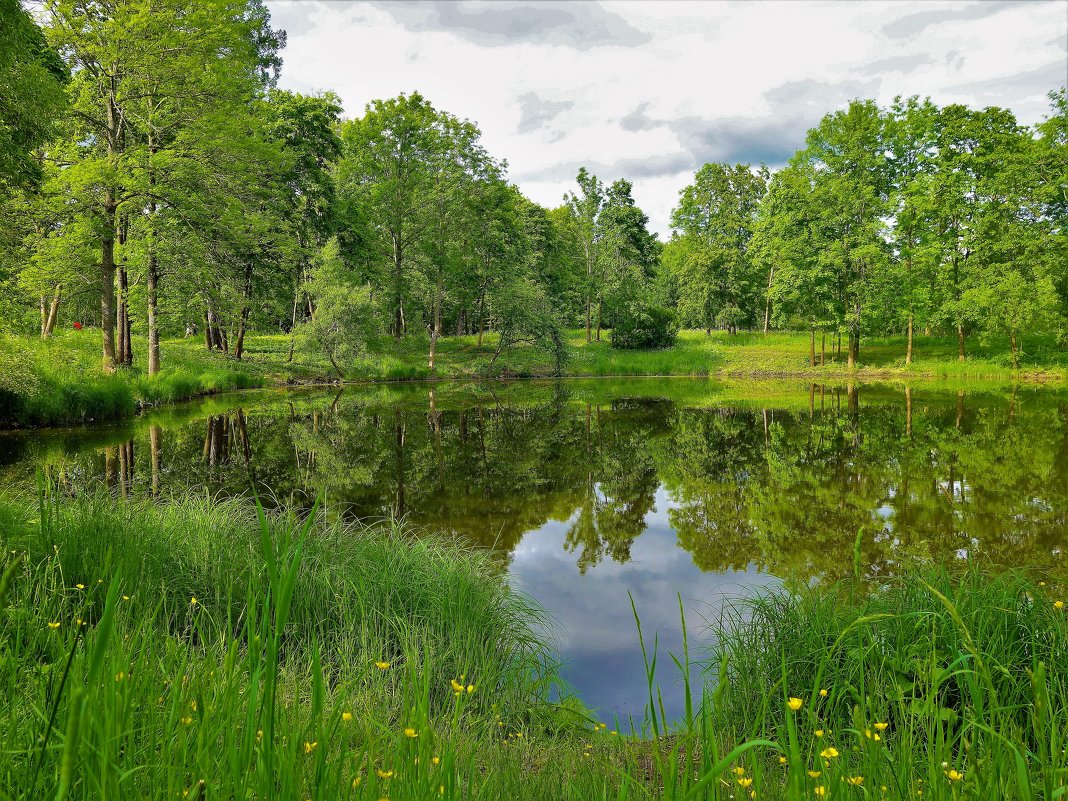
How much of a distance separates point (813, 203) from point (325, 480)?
33909 millimetres

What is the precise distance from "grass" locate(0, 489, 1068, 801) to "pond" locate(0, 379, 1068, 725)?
0.51 m

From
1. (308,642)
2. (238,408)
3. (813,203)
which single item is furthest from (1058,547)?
(813,203)

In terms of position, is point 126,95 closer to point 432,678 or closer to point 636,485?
point 636,485

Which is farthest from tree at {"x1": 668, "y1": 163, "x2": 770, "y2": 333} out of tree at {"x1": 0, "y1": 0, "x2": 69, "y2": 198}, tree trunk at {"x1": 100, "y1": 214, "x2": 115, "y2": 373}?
tree at {"x1": 0, "y1": 0, "x2": 69, "y2": 198}

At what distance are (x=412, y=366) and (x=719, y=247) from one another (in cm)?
2195

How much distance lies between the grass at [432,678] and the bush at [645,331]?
117 ft

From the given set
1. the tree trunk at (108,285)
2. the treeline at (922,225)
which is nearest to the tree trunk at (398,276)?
the tree trunk at (108,285)

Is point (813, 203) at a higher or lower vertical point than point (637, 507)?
higher

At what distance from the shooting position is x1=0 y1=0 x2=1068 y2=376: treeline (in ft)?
56.4

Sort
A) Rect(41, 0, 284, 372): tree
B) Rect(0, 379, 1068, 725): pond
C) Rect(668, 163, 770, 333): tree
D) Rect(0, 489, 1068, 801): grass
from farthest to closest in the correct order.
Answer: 1. Rect(668, 163, 770, 333): tree
2. Rect(41, 0, 284, 372): tree
3. Rect(0, 379, 1068, 725): pond
4. Rect(0, 489, 1068, 801): grass

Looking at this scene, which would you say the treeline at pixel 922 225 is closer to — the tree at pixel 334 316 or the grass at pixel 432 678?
the tree at pixel 334 316

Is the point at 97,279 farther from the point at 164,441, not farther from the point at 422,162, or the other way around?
the point at 422,162

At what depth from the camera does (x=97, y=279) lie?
19.2 m

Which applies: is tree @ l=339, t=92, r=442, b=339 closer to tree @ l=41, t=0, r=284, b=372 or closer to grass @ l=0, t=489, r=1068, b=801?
tree @ l=41, t=0, r=284, b=372
